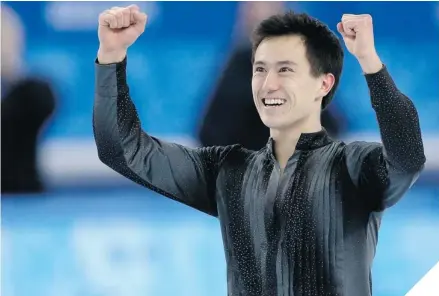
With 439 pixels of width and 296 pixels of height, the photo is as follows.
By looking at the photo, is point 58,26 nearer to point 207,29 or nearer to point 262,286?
point 207,29

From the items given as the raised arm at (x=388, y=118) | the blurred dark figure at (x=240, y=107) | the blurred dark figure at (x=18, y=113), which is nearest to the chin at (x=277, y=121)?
the raised arm at (x=388, y=118)

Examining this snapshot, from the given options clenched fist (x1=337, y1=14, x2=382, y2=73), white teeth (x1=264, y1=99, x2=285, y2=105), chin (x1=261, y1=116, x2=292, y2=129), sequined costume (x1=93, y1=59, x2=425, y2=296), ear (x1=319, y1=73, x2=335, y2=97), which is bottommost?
sequined costume (x1=93, y1=59, x2=425, y2=296)

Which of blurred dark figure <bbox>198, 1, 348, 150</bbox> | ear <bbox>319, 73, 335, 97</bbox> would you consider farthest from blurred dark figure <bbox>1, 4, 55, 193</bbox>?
ear <bbox>319, 73, 335, 97</bbox>

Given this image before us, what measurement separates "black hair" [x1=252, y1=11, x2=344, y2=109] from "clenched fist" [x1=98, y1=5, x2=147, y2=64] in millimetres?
375

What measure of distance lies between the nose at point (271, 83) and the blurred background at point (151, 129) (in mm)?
1320

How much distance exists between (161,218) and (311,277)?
1735 mm

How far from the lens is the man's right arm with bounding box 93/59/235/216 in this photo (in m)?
2.34

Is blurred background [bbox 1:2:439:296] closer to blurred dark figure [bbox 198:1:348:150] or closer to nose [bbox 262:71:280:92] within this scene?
blurred dark figure [bbox 198:1:348:150]

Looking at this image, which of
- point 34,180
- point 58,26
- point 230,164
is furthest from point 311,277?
point 58,26

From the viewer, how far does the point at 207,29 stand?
4.28 meters

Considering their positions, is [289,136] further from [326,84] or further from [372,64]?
→ [372,64]

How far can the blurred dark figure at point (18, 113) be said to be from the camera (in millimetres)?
4188

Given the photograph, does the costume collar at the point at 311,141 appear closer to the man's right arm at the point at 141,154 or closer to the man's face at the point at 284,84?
the man's face at the point at 284,84

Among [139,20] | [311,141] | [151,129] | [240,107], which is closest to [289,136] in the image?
[311,141]
